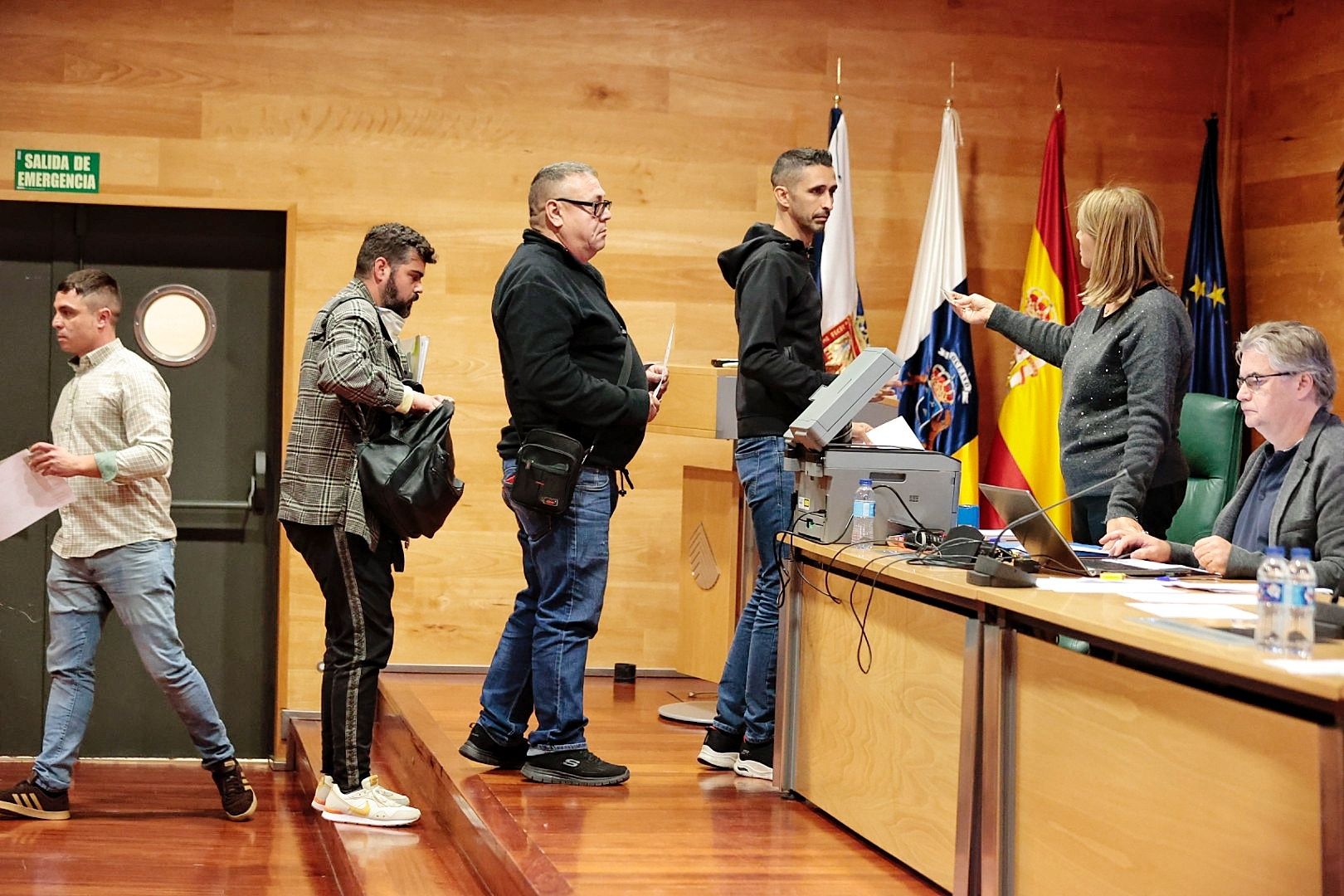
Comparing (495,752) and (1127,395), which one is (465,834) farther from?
(1127,395)

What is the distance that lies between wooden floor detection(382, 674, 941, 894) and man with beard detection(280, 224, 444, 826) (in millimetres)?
291

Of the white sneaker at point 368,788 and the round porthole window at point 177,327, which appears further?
the round porthole window at point 177,327

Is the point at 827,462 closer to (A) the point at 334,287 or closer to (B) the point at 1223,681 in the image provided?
(B) the point at 1223,681

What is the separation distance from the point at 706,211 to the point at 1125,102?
5.72ft

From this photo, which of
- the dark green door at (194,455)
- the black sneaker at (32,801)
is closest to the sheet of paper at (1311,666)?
the black sneaker at (32,801)

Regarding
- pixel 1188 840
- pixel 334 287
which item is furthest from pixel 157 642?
pixel 1188 840

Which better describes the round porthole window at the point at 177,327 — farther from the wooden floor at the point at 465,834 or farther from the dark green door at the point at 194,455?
the wooden floor at the point at 465,834

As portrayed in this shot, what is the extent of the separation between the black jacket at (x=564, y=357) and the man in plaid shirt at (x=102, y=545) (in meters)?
1.27


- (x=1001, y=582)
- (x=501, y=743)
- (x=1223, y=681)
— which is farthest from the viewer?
(x=501, y=743)

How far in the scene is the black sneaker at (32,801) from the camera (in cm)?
416

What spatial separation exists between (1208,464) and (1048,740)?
6.48 feet

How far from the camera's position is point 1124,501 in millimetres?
3248

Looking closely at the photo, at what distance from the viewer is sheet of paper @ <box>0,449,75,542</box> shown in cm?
395

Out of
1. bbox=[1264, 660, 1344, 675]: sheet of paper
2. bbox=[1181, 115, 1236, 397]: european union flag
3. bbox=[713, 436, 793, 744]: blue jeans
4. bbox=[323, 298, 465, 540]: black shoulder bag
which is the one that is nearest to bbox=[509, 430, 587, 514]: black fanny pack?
bbox=[323, 298, 465, 540]: black shoulder bag
